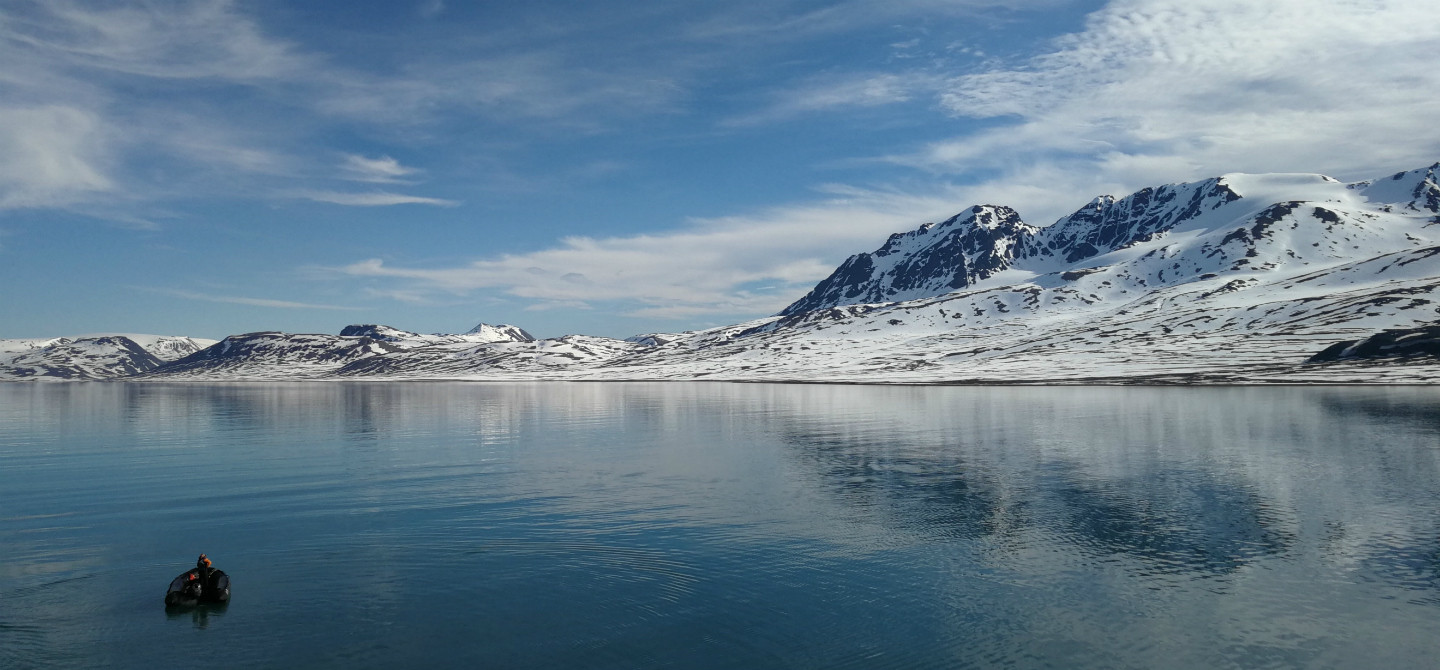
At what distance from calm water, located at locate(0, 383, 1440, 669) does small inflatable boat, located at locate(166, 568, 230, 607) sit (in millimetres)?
742

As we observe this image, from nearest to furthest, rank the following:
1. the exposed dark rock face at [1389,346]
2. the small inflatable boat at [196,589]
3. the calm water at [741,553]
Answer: the calm water at [741,553] → the small inflatable boat at [196,589] → the exposed dark rock face at [1389,346]

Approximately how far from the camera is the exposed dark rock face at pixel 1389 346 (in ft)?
583

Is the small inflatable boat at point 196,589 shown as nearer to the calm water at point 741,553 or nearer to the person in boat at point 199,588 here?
the person in boat at point 199,588

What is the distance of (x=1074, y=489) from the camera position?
155ft

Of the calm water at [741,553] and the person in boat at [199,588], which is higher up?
the person in boat at [199,588]

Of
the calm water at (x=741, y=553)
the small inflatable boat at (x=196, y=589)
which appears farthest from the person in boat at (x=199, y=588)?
the calm water at (x=741, y=553)

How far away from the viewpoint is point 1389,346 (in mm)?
183500

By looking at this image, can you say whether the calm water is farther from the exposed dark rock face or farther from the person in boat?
the exposed dark rock face

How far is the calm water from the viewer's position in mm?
23766

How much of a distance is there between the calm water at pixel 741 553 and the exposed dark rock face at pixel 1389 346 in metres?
140

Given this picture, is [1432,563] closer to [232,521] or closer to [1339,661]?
[1339,661]

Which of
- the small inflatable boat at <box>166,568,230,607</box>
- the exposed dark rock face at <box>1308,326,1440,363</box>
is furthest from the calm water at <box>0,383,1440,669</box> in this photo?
the exposed dark rock face at <box>1308,326,1440,363</box>

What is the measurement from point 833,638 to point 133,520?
37085 millimetres

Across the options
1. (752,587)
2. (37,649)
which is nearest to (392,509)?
(37,649)
